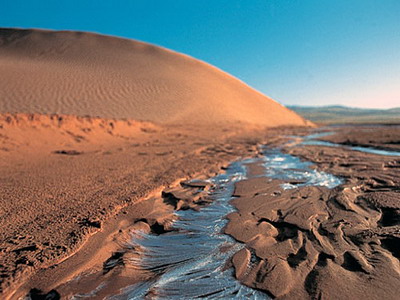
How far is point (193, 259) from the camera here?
5.94 ft

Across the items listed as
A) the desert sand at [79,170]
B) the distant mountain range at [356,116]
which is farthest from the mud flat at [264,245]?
the distant mountain range at [356,116]

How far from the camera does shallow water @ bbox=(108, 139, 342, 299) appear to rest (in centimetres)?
147

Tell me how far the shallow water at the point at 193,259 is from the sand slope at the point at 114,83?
13.4m

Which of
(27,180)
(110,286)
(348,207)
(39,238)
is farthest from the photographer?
(27,180)

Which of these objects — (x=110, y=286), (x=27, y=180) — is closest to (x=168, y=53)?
(x=27, y=180)

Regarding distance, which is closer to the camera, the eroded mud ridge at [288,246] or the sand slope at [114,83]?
the eroded mud ridge at [288,246]

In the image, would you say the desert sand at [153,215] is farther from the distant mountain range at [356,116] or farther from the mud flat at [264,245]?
the distant mountain range at [356,116]

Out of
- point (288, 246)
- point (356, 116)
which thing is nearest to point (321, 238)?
point (288, 246)

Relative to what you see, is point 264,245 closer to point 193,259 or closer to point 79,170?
point 193,259

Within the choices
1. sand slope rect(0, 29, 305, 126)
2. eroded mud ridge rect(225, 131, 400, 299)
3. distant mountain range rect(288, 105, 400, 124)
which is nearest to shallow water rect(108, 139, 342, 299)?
eroded mud ridge rect(225, 131, 400, 299)

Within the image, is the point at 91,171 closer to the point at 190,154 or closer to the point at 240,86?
the point at 190,154

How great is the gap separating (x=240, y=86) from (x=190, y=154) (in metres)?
27.2

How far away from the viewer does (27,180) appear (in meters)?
3.63

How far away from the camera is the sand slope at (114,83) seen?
632 inches
